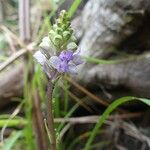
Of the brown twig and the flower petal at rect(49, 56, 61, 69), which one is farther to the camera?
the brown twig

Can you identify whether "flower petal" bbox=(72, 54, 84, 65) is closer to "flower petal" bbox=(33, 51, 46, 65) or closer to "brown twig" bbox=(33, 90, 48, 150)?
"flower petal" bbox=(33, 51, 46, 65)

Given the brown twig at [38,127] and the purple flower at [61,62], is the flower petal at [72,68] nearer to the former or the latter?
the purple flower at [61,62]

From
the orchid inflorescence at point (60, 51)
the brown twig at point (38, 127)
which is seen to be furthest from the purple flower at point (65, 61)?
the brown twig at point (38, 127)

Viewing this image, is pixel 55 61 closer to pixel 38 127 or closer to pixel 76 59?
pixel 76 59

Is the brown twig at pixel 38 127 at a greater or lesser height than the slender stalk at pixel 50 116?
lesser

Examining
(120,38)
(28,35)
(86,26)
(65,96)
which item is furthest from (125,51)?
(28,35)

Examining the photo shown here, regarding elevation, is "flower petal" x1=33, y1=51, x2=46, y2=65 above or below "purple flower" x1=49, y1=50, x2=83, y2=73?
above

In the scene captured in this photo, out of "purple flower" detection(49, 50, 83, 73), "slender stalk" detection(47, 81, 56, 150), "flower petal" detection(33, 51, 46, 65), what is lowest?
"slender stalk" detection(47, 81, 56, 150)

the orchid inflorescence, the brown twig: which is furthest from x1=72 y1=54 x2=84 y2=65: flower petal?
the brown twig
